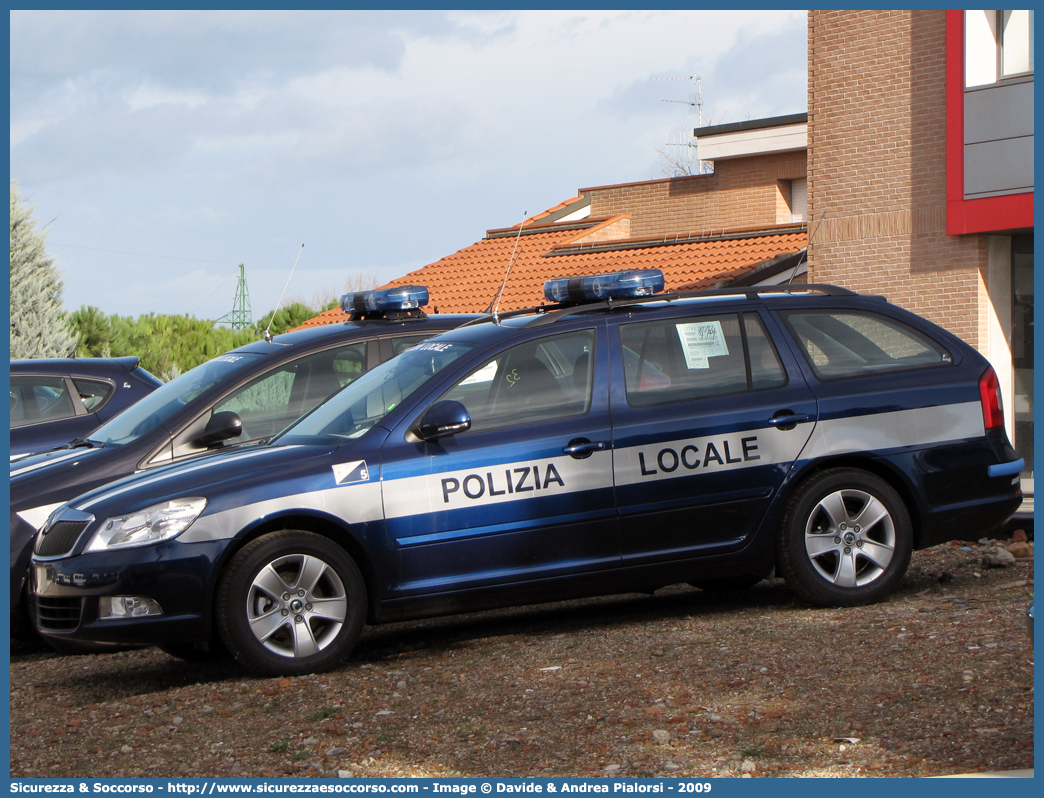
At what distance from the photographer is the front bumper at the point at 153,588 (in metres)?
5.57

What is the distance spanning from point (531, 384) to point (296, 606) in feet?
5.41

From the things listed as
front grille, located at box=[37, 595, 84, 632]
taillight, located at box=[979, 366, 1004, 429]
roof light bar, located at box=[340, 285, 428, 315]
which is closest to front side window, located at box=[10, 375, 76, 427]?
roof light bar, located at box=[340, 285, 428, 315]

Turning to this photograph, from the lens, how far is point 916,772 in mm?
3996

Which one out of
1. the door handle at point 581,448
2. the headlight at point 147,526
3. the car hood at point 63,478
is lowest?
the headlight at point 147,526

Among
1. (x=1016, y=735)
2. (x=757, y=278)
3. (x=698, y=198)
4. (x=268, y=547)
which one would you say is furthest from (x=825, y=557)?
(x=698, y=198)

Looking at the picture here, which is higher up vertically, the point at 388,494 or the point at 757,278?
the point at 757,278

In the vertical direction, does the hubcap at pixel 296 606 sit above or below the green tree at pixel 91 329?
below

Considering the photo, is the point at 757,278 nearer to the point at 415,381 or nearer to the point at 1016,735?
the point at 415,381

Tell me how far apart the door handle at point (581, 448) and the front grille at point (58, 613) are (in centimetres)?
245

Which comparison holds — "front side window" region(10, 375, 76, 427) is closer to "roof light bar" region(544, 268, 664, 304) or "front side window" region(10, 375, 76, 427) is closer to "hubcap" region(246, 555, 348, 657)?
"hubcap" region(246, 555, 348, 657)

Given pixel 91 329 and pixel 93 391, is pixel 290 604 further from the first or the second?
pixel 91 329

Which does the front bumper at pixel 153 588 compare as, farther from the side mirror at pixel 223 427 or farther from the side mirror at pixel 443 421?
the side mirror at pixel 223 427

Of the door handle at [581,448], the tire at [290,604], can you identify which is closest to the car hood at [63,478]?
the tire at [290,604]

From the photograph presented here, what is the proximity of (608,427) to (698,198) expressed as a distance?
2244 centimetres
